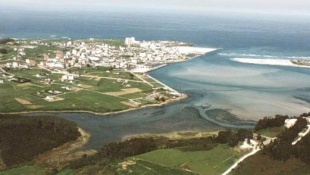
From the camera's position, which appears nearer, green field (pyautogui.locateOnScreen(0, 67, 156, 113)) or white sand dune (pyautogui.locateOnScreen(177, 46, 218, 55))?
green field (pyautogui.locateOnScreen(0, 67, 156, 113))

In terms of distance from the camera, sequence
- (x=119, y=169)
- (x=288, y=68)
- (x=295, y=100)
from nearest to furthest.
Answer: (x=119, y=169) → (x=295, y=100) → (x=288, y=68)

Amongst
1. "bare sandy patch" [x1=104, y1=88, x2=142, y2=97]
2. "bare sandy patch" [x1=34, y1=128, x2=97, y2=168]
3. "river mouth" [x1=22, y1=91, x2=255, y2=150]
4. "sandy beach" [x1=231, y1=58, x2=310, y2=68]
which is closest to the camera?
"bare sandy patch" [x1=34, y1=128, x2=97, y2=168]

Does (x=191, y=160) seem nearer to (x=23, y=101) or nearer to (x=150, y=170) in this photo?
(x=150, y=170)

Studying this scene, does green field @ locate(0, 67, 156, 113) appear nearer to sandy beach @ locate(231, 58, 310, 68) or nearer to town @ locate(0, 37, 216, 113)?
town @ locate(0, 37, 216, 113)

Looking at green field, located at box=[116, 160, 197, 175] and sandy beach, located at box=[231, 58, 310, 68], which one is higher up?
sandy beach, located at box=[231, 58, 310, 68]

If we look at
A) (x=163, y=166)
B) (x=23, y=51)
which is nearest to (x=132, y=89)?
(x=163, y=166)

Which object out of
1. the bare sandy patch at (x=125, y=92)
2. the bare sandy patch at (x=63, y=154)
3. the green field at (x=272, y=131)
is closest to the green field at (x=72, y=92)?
the bare sandy patch at (x=125, y=92)

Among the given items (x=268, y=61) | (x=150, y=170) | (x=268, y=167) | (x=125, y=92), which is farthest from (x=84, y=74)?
(x=268, y=167)

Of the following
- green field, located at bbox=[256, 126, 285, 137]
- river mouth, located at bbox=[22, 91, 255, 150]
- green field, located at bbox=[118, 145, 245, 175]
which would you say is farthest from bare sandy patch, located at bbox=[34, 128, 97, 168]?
green field, located at bbox=[256, 126, 285, 137]

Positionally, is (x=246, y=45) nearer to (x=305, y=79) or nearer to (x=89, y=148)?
(x=305, y=79)
